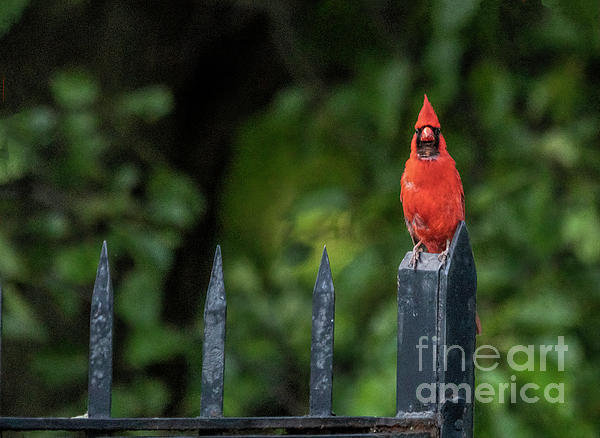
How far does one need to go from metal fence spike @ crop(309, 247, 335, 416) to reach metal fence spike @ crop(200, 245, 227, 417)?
16cm

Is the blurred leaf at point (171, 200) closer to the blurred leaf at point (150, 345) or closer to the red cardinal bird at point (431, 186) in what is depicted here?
the blurred leaf at point (150, 345)

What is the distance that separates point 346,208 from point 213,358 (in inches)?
79.1

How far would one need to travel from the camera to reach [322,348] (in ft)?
4.72

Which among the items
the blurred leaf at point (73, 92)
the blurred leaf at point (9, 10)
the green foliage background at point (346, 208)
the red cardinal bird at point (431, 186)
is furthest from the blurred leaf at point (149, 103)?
the red cardinal bird at point (431, 186)

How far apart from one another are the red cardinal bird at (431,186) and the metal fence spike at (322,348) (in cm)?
92

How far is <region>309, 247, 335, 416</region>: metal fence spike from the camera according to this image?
1.43 meters

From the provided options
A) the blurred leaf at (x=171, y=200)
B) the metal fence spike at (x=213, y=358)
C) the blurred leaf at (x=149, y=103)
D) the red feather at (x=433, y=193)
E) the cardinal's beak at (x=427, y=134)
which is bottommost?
the metal fence spike at (x=213, y=358)

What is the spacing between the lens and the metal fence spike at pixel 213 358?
4.52 ft

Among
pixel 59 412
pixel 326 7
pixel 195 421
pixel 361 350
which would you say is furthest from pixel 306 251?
pixel 195 421

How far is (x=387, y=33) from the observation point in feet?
10.7

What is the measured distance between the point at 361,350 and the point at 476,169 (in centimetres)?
84

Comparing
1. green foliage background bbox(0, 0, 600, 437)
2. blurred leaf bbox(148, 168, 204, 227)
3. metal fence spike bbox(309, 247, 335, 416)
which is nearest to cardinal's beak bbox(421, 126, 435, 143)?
green foliage background bbox(0, 0, 600, 437)

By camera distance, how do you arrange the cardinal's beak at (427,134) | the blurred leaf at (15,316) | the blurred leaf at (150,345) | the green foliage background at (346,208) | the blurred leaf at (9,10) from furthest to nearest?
the blurred leaf at (150,345), the green foliage background at (346,208), the blurred leaf at (15,316), the blurred leaf at (9,10), the cardinal's beak at (427,134)

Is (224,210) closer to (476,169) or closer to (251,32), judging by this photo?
(251,32)
